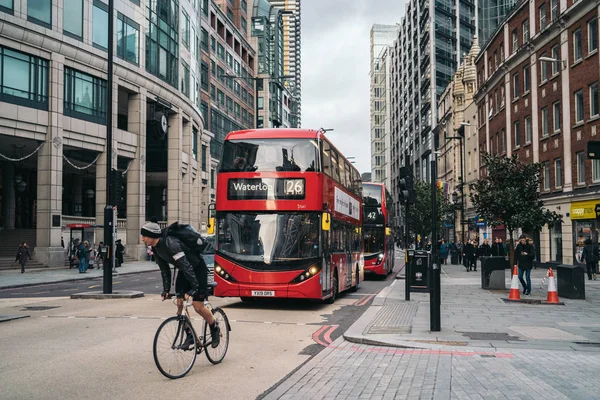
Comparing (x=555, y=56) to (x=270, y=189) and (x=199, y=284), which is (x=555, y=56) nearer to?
(x=270, y=189)

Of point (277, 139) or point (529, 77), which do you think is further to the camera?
point (529, 77)

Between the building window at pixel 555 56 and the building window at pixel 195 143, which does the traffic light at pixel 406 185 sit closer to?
the building window at pixel 555 56

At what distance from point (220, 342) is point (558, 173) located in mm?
30078

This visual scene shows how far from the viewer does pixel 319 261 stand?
47.1ft

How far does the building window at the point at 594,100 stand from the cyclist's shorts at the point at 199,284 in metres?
26.7

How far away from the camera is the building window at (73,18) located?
34.5m

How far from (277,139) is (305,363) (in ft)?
24.3

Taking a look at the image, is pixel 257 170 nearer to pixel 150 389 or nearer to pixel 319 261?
pixel 319 261

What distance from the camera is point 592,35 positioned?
29.6 m

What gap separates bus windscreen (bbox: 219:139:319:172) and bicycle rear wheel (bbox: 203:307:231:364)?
6632 mm

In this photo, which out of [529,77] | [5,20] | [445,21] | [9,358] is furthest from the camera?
[445,21]

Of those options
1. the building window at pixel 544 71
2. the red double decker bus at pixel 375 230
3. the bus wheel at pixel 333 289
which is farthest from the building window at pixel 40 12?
the building window at pixel 544 71

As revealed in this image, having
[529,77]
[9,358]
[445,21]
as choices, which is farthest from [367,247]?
[445,21]

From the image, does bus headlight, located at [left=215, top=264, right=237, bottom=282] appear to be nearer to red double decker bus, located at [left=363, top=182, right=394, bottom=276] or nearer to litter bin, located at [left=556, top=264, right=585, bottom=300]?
litter bin, located at [left=556, top=264, right=585, bottom=300]
